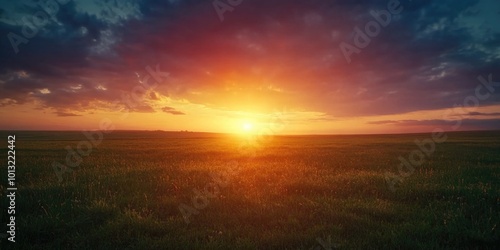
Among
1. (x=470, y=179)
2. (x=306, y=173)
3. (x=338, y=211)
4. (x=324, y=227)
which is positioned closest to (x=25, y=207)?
(x=324, y=227)

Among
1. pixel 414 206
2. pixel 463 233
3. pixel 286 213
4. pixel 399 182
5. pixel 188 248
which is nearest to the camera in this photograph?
pixel 188 248

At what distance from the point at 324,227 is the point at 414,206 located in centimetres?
336

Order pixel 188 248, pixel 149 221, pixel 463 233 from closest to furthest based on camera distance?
pixel 188 248
pixel 463 233
pixel 149 221

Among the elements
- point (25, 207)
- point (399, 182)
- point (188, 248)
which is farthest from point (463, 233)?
point (25, 207)

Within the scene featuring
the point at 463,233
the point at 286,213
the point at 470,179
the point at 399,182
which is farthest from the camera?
the point at 470,179

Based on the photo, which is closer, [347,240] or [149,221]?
[347,240]

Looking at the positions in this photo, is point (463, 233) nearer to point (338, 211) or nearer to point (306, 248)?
point (338, 211)

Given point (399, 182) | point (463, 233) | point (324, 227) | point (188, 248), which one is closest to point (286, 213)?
point (324, 227)

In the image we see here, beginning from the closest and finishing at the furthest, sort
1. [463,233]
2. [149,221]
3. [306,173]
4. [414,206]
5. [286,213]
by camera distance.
→ [463,233] → [149,221] → [286,213] → [414,206] → [306,173]

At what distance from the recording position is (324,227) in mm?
6238

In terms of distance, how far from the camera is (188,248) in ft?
17.7

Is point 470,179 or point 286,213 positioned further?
point 470,179

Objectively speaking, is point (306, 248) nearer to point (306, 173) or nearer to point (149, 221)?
point (149, 221)

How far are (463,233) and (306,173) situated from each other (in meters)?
7.34
